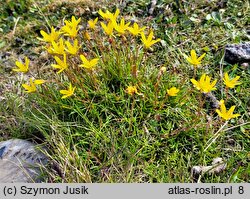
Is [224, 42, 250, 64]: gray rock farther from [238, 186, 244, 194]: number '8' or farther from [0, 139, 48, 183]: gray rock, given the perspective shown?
[0, 139, 48, 183]: gray rock

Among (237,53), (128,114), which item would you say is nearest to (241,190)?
(128,114)

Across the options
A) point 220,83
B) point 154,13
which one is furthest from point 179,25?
point 220,83

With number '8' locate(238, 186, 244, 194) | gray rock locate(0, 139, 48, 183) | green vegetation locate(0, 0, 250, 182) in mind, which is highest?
green vegetation locate(0, 0, 250, 182)

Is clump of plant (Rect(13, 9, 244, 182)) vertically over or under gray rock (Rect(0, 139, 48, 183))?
over

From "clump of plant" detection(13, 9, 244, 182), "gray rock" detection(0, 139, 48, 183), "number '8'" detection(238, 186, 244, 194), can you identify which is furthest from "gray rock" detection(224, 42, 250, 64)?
"gray rock" detection(0, 139, 48, 183)

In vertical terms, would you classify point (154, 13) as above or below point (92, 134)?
above

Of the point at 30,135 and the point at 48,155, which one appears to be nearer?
the point at 48,155

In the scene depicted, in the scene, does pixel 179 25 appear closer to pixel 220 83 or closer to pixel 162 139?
pixel 220 83
